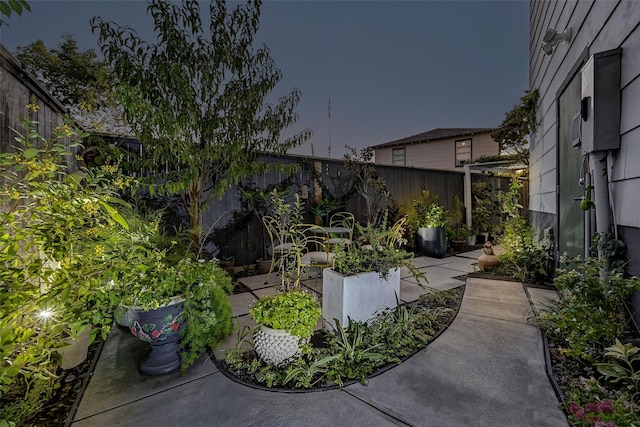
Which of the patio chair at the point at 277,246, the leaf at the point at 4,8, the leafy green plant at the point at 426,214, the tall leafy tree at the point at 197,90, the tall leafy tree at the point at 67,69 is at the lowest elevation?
the patio chair at the point at 277,246

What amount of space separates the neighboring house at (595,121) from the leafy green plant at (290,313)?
6.49 feet

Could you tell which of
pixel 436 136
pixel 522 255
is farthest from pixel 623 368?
pixel 436 136

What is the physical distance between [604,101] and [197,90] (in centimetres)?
363

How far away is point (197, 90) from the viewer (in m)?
3.28

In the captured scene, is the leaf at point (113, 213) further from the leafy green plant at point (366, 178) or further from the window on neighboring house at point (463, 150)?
the window on neighboring house at point (463, 150)

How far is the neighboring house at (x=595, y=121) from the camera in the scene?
66.1 inches

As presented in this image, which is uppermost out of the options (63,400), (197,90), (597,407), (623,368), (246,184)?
(197,90)

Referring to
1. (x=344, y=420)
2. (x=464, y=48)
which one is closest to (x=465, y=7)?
(x=464, y=48)

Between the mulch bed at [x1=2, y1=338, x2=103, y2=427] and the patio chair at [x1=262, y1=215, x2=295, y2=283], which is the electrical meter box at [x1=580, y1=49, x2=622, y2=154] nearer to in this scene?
the patio chair at [x1=262, y1=215, x2=295, y2=283]

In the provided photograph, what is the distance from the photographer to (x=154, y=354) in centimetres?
195

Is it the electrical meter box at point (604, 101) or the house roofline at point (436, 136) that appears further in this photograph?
the house roofline at point (436, 136)

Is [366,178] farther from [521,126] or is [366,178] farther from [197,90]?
[197,90]

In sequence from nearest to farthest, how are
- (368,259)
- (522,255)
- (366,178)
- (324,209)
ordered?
(368,259)
(522,255)
(324,209)
(366,178)

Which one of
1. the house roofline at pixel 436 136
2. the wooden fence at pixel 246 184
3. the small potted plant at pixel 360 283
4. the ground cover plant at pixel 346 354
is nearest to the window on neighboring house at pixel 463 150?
the house roofline at pixel 436 136
